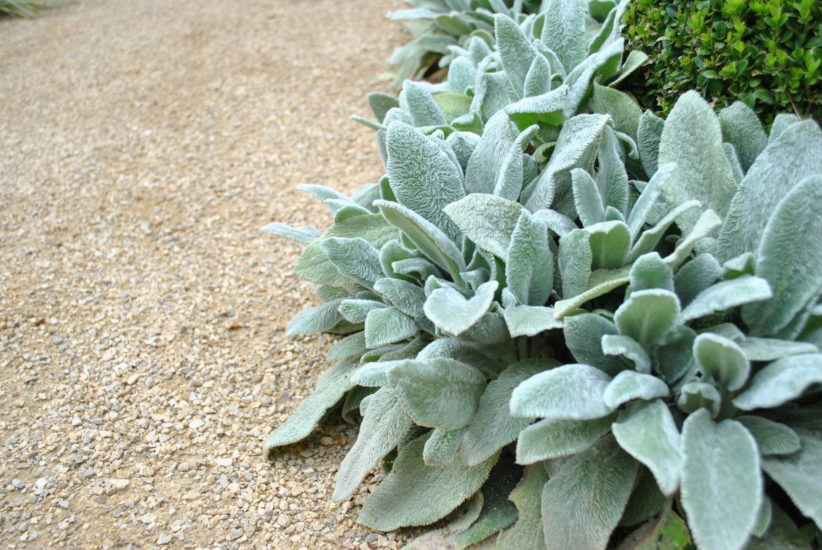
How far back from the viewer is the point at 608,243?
1688mm

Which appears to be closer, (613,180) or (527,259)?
(527,259)

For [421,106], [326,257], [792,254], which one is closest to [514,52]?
[421,106]

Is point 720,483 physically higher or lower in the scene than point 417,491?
higher

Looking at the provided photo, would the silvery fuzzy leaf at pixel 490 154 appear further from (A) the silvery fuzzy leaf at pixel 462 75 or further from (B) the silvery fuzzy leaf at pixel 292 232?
(A) the silvery fuzzy leaf at pixel 462 75

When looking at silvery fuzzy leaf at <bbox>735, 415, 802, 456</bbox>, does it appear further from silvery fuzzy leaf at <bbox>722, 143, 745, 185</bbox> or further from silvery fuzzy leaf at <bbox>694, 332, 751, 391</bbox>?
silvery fuzzy leaf at <bbox>722, 143, 745, 185</bbox>

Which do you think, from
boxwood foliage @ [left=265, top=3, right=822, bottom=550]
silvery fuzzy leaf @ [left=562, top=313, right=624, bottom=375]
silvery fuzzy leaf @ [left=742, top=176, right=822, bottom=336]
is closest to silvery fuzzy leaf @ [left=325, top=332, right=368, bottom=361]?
boxwood foliage @ [left=265, top=3, right=822, bottom=550]

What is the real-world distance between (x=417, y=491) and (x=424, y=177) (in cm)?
79

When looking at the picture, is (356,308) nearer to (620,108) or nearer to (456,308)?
(456,308)

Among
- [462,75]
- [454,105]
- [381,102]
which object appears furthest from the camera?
[381,102]

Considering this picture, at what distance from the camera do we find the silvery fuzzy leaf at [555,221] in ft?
5.89

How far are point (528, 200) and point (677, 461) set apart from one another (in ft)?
2.83

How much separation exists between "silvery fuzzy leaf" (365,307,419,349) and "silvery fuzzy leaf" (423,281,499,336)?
0.63 ft

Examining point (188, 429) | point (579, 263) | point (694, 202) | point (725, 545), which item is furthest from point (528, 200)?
point (188, 429)

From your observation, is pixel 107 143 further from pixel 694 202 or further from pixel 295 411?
pixel 694 202
